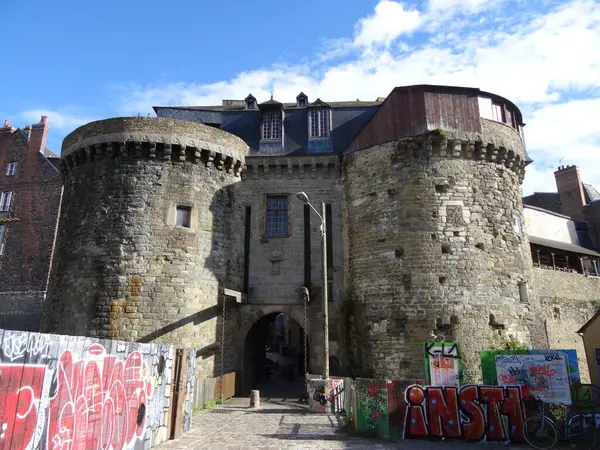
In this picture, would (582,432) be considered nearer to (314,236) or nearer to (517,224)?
(517,224)

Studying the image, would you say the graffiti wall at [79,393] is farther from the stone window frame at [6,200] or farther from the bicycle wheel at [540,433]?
the stone window frame at [6,200]

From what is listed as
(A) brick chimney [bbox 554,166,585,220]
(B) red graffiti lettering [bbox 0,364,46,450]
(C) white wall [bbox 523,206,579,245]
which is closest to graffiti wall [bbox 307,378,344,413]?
(B) red graffiti lettering [bbox 0,364,46,450]

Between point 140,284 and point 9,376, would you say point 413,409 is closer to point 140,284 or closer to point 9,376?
point 9,376

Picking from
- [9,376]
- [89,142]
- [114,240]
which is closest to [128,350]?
[9,376]

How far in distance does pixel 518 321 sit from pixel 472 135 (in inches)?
288

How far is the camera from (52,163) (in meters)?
27.7

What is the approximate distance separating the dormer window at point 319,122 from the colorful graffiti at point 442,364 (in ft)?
35.7

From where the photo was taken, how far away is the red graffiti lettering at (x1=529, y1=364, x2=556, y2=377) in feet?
31.3

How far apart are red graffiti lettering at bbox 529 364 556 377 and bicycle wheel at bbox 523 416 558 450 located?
106cm

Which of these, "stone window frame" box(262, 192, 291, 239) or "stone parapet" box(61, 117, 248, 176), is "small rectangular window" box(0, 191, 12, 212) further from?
"stone window frame" box(262, 192, 291, 239)

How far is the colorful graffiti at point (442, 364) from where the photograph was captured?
12.0m

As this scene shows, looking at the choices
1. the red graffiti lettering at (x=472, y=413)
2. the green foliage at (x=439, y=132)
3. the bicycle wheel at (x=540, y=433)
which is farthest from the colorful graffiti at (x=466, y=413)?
the green foliage at (x=439, y=132)

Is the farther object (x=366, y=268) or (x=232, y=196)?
(x=232, y=196)

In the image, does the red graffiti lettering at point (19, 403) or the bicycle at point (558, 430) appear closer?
the red graffiti lettering at point (19, 403)
